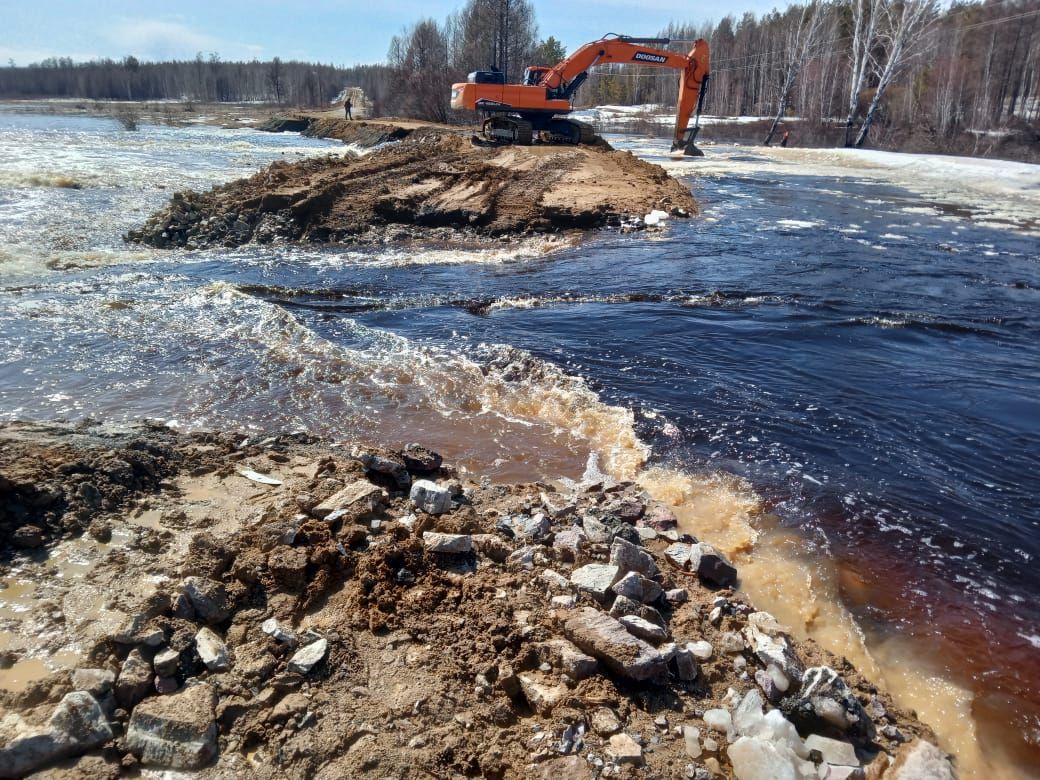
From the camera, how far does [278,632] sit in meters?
2.72

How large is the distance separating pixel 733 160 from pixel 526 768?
101 feet

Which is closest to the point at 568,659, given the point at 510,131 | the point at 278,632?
the point at 278,632

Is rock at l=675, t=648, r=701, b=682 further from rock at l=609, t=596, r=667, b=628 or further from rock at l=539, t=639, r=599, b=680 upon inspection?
rock at l=539, t=639, r=599, b=680

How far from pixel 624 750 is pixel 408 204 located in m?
12.9

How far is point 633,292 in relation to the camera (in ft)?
30.8

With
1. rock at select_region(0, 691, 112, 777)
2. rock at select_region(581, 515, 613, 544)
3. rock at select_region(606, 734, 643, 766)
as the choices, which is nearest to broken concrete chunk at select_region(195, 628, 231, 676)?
rock at select_region(0, 691, 112, 777)

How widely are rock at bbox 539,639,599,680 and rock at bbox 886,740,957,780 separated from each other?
122 cm

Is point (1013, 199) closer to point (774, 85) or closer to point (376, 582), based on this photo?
point (376, 582)

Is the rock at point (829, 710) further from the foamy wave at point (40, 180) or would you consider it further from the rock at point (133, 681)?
the foamy wave at point (40, 180)

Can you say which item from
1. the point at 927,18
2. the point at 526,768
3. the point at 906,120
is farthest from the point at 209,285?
the point at 906,120

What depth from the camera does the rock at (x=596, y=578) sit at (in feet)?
10.1

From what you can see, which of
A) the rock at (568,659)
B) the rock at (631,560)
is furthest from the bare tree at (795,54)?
the rock at (568,659)

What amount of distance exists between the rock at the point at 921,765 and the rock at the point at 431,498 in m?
2.49

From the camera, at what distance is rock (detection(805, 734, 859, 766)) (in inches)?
96.0
